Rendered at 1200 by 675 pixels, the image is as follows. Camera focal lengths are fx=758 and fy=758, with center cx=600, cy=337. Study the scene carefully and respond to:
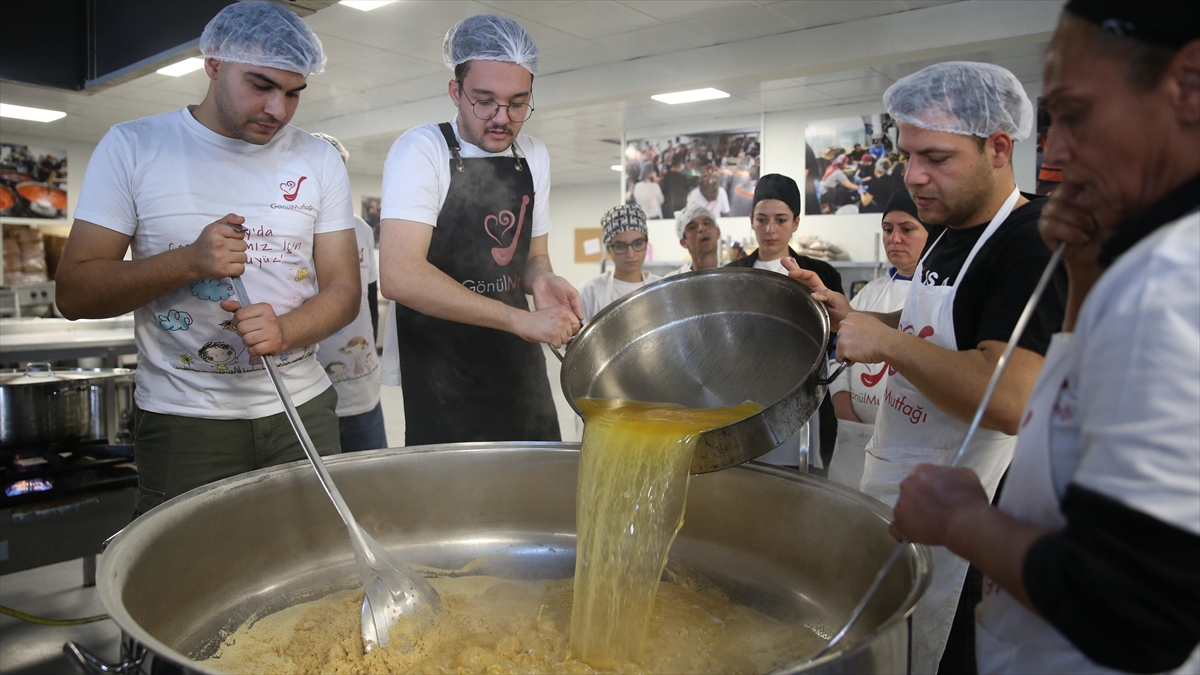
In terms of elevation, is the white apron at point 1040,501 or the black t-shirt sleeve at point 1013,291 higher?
the black t-shirt sleeve at point 1013,291

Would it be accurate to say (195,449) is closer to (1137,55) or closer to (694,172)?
(1137,55)

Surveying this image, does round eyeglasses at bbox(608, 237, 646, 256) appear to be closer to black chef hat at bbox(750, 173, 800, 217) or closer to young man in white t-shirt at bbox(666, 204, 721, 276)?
young man in white t-shirt at bbox(666, 204, 721, 276)

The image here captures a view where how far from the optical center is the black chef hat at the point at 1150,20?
0.57 meters

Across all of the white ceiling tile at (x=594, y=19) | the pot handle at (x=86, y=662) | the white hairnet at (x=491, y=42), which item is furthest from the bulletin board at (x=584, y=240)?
the pot handle at (x=86, y=662)

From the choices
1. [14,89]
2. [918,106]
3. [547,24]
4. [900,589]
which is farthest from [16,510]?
[14,89]

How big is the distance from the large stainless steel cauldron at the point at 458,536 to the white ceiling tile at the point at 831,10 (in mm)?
3957

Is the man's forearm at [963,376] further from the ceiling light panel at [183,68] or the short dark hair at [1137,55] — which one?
the ceiling light panel at [183,68]

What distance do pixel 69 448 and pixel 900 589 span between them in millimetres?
2774

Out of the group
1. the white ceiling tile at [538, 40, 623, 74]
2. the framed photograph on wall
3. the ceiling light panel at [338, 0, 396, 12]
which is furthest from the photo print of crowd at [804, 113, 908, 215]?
the framed photograph on wall

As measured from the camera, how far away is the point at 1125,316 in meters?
0.58

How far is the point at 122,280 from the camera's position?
1.38 m

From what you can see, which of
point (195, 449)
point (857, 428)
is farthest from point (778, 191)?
point (195, 449)

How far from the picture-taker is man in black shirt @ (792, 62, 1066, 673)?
120 centimetres

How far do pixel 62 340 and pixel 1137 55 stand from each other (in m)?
4.45
